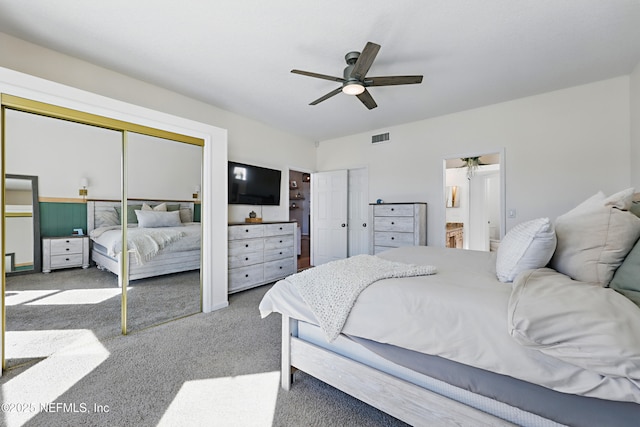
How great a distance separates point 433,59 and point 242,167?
9.46 feet

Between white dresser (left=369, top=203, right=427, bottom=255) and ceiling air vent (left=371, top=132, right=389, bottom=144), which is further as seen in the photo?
ceiling air vent (left=371, top=132, right=389, bottom=144)

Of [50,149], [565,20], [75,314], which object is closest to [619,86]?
[565,20]

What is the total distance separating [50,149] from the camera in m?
2.15

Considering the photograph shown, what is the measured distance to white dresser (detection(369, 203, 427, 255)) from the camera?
3.90 meters

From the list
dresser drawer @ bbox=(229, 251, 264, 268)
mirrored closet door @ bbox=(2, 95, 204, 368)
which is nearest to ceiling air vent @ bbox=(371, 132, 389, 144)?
dresser drawer @ bbox=(229, 251, 264, 268)

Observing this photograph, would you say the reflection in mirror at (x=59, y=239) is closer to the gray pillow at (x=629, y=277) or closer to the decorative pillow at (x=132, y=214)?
the decorative pillow at (x=132, y=214)

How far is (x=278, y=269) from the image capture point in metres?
4.27

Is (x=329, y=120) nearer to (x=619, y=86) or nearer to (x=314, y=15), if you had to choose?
(x=314, y=15)

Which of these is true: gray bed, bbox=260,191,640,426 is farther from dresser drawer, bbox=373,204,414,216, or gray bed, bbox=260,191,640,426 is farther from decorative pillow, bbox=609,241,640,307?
dresser drawer, bbox=373,204,414,216

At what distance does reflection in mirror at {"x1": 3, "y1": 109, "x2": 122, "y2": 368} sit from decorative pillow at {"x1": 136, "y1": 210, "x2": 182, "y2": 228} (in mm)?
318

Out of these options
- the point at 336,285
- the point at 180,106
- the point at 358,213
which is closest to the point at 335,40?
the point at 336,285

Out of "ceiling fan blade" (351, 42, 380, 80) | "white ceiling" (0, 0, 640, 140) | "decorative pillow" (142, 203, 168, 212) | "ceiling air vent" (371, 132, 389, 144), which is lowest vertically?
"decorative pillow" (142, 203, 168, 212)

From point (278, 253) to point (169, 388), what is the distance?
261 cm

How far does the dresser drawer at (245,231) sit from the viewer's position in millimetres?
3525
